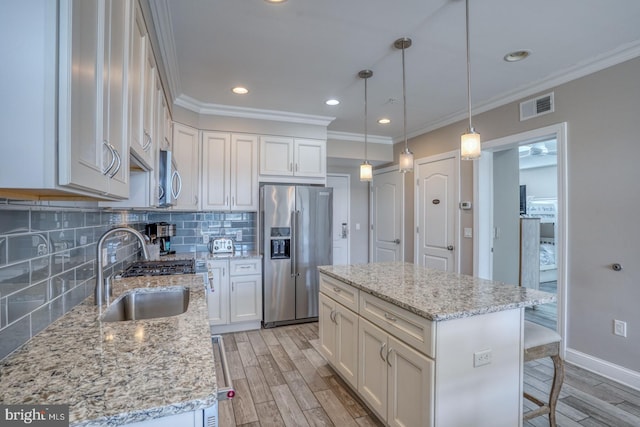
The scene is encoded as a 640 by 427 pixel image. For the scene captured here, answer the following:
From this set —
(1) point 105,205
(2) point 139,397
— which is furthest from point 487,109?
(2) point 139,397

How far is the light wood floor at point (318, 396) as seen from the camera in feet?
6.71

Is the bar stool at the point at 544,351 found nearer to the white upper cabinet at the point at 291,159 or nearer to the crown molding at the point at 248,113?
the white upper cabinet at the point at 291,159

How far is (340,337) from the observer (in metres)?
2.38

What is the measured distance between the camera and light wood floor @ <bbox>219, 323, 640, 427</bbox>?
2045 millimetres

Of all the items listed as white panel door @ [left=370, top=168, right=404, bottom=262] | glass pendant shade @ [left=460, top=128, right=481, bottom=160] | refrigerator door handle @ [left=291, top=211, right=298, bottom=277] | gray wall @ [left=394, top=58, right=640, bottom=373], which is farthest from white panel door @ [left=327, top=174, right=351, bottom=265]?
glass pendant shade @ [left=460, top=128, right=481, bottom=160]

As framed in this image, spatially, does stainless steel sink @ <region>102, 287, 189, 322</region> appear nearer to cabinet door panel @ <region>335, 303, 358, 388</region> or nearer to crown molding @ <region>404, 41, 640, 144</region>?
cabinet door panel @ <region>335, 303, 358, 388</region>

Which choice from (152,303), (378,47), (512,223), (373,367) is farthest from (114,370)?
(512,223)

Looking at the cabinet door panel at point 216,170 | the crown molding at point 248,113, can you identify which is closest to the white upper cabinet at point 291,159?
the crown molding at point 248,113

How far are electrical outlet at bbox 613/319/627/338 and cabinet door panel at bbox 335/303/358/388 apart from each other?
2.13 m

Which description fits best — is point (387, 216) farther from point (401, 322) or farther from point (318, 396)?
point (401, 322)

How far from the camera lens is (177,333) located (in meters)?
1.14

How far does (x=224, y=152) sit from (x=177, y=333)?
2961 mm

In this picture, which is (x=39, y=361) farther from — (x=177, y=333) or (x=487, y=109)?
(x=487, y=109)

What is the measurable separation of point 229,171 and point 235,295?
58.1 inches
